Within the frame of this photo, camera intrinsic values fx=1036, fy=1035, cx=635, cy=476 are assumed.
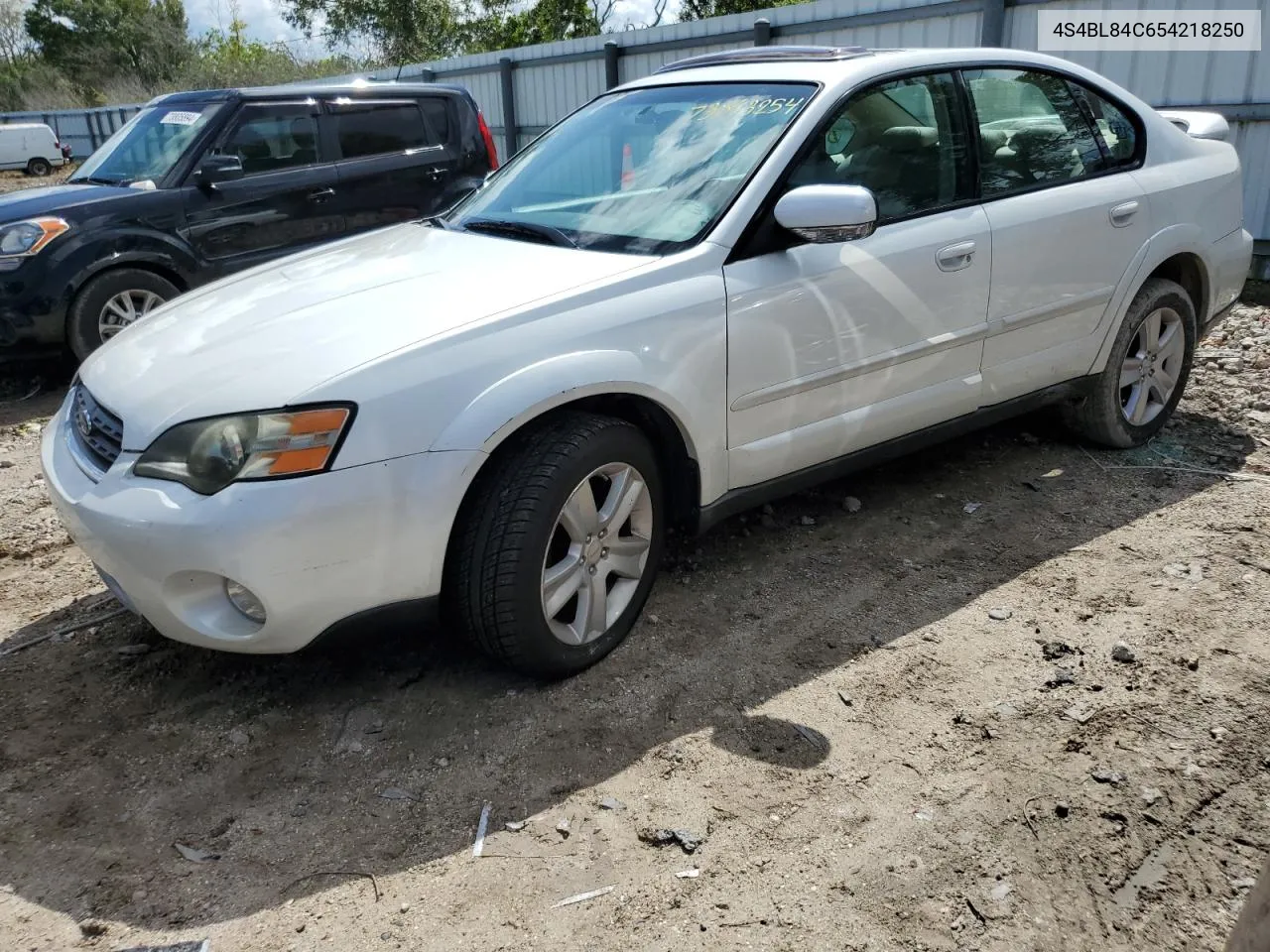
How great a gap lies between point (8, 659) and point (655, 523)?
2.12 m

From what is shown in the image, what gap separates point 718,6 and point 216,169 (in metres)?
25.2

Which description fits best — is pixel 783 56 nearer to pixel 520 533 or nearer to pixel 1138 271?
pixel 1138 271

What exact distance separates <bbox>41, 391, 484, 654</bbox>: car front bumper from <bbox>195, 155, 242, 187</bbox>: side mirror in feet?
14.8

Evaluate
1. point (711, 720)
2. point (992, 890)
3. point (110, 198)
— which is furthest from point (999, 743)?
point (110, 198)

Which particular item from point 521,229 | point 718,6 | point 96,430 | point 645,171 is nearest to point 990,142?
point 645,171

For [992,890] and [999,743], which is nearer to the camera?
[992,890]

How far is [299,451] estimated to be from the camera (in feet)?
8.29

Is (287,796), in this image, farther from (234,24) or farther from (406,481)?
(234,24)

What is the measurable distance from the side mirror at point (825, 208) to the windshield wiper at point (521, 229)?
2.27 feet

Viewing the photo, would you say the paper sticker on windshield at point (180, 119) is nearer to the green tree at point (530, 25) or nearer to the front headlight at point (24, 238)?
the front headlight at point (24, 238)

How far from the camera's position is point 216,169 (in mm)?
6652

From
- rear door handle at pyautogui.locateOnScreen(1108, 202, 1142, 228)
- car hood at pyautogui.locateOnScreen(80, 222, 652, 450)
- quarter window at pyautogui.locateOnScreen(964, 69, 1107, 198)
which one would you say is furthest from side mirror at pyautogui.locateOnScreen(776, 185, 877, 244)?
rear door handle at pyautogui.locateOnScreen(1108, 202, 1142, 228)

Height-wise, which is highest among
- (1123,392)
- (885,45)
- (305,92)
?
(885,45)

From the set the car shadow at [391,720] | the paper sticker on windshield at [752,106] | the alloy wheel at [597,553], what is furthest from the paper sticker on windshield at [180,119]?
the alloy wheel at [597,553]
